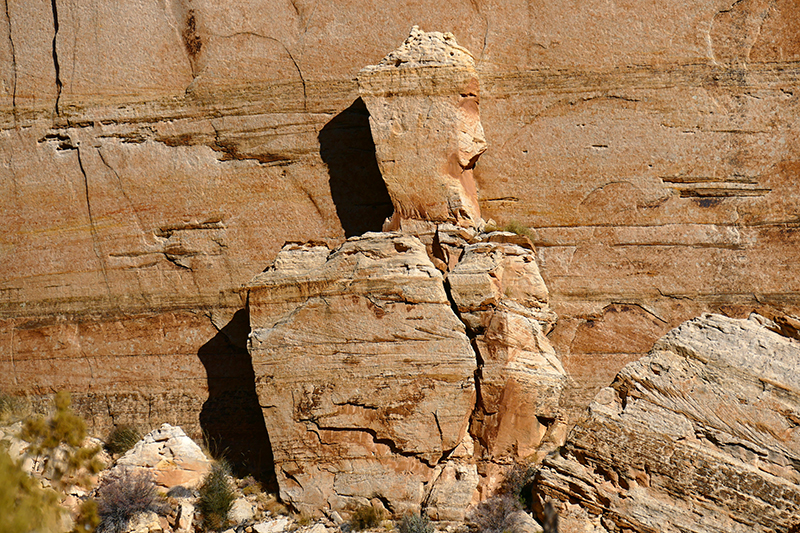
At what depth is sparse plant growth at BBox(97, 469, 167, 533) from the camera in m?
6.18

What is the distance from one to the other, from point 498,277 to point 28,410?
512 centimetres

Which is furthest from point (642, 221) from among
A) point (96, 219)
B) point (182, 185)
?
point (96, 219)

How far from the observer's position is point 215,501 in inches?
252

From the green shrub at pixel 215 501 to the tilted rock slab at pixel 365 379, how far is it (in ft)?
1.63

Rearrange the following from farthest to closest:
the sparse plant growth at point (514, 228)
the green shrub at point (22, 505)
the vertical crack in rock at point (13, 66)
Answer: the vertical crack in rock at point (13, 66) → the sparse plant growth at point (514, 228) → the green shrub at point (22, 505)

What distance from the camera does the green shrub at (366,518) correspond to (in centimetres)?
611

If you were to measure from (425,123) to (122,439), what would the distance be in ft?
14.1

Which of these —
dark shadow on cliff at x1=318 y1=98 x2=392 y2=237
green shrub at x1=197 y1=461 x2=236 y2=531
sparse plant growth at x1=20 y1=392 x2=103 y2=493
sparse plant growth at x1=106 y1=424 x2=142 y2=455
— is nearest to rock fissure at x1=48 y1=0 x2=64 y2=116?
dark shadow on cliff at x1=318 y1=98 x2=392 y2=237

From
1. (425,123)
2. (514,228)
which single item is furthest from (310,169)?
(514,228)

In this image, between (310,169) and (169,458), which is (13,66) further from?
(169,458)

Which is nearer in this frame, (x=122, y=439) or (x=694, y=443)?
(x=694, y=443)

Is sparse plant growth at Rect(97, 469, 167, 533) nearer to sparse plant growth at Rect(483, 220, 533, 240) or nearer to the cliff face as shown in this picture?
the cliff face

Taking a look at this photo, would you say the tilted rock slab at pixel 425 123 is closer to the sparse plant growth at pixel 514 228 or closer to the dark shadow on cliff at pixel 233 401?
the sparse plant growth at pixel 514 228

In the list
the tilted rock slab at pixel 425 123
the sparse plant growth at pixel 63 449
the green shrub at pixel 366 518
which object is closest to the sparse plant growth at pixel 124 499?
the sparse plant growth at pixel 63 449
